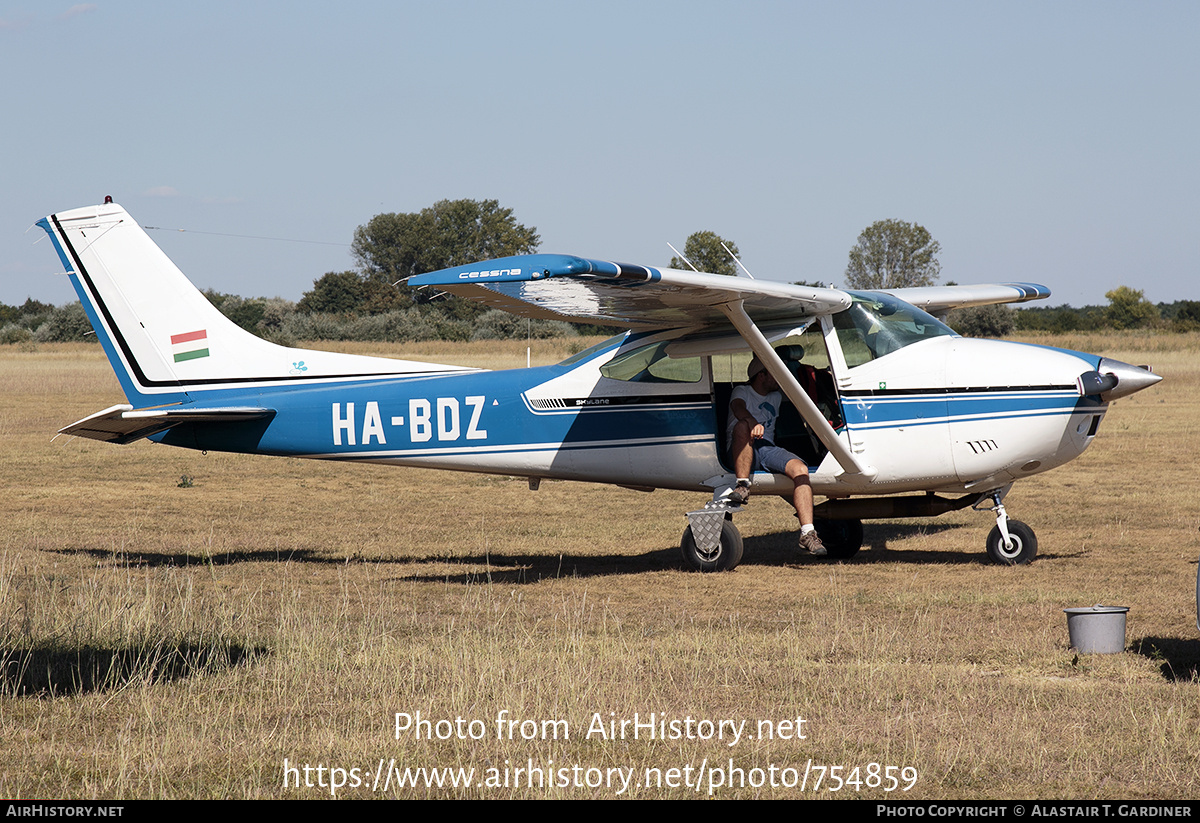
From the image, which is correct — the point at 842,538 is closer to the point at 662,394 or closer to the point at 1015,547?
the point at 1015,547

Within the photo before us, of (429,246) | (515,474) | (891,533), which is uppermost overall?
(429,246)

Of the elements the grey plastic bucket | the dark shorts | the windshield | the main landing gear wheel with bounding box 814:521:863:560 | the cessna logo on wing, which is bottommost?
the main landing gear wheel with bounding box 814:521:863:560

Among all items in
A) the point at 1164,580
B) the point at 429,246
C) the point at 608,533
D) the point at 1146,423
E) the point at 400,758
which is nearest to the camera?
the point at 400,758

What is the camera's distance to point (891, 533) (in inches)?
492

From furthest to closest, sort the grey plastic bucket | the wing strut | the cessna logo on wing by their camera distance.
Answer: the wing strut, the cessna logo on wing, the grey plastic bucket

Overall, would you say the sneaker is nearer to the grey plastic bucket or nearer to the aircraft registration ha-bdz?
the aircraft registration ha-bdz

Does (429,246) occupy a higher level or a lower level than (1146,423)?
higher

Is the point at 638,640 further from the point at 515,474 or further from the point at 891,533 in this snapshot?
the point at 891,533

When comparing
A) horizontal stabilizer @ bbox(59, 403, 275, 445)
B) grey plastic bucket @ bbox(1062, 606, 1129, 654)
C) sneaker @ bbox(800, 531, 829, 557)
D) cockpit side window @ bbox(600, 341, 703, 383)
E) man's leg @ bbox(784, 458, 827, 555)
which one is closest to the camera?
grey plastic bucket @ bbox(1062, 606, 1129, 654)

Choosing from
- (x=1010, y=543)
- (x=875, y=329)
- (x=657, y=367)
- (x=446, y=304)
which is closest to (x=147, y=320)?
(x=657, y=367)

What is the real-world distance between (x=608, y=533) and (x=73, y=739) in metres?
7.65

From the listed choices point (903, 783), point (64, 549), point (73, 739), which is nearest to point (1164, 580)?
point (903, 783)

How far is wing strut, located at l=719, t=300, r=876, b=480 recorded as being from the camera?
9234mm

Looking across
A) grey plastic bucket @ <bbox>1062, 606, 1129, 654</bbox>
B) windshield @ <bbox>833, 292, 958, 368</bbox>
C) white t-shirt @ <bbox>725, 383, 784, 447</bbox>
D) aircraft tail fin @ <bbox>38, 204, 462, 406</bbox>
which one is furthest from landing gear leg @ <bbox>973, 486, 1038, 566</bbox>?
aircraft tail fin @ <bbox>38, 204, 462, 406</bbox>
